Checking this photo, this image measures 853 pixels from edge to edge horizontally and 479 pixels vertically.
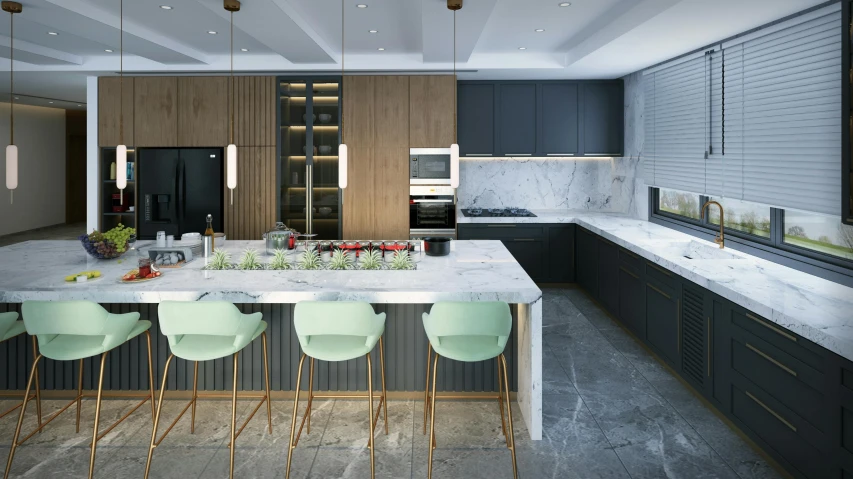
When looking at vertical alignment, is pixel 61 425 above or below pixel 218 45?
below

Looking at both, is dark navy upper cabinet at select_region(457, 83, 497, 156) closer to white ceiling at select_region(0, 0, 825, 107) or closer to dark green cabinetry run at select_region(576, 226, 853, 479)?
white ceiling at select_region(0, 0, 825, 107)

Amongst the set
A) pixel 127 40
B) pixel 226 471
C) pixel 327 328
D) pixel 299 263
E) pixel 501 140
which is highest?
pixel 127 40

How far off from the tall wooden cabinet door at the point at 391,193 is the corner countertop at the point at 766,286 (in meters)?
2.33

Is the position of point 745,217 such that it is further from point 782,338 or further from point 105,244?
point 105,244

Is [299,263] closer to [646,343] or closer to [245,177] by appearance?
[646,343]

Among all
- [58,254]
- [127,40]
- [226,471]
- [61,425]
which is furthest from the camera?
[127,40]

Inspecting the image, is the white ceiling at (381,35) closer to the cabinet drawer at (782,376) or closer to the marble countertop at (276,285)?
the marble countertop at (276,285)

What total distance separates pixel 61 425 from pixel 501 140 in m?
5.36

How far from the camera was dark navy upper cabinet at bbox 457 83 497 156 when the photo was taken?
23.9 feet

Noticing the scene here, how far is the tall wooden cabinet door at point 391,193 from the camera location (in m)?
6.94

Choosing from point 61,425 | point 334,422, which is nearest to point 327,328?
point 334,422

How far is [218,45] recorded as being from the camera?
20.0 feet

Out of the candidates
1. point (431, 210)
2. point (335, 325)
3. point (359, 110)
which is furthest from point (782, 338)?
point (359, 110)

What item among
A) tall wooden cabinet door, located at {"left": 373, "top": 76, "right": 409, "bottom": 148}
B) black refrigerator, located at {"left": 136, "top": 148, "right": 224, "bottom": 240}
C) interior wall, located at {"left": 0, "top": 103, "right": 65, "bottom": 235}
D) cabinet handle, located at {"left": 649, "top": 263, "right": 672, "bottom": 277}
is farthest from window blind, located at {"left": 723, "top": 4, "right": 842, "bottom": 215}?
interior wall, located at {"left": 0, "top": 103, "right": 65, "bottom": 235}
